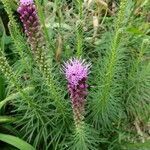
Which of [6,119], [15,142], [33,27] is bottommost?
[15,142]

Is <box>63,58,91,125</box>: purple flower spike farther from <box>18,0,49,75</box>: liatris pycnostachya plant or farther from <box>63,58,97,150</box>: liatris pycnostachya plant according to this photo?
<box>18,0,49,75</box>: liatris pycnostachya plant

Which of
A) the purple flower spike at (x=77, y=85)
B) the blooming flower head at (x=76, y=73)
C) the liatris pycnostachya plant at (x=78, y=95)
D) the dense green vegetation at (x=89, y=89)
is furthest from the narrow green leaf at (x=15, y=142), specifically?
the blooming flower head at (x=76, y=73)

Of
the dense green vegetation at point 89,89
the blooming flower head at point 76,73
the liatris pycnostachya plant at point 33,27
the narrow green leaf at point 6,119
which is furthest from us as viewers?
the narrow green leaf at point 6,119

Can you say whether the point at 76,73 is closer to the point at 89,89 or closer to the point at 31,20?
the point at 31,20

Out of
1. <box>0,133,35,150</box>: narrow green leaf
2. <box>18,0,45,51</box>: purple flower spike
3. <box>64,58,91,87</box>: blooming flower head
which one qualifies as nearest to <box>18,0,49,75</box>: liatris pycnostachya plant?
<box>18,0,45,51</box>: purple flower spike

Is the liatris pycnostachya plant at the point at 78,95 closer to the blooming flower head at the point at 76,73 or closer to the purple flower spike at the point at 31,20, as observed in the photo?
the blooming flower head at the point at 76,73

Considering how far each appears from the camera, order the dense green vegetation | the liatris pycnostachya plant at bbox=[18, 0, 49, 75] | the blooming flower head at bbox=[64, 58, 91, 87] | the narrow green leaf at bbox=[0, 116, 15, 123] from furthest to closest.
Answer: the narrow green leaf at bbox=[0, 116, 15, 123], the dense green vegetation, the liatris pycnostachya plant at bbox=[18, 0, 49, 75], the blooming flower head at bbox=[64, 58, 91, 87]

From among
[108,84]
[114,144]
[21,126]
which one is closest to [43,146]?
[21,126]

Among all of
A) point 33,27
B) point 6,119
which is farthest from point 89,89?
point 33,27
